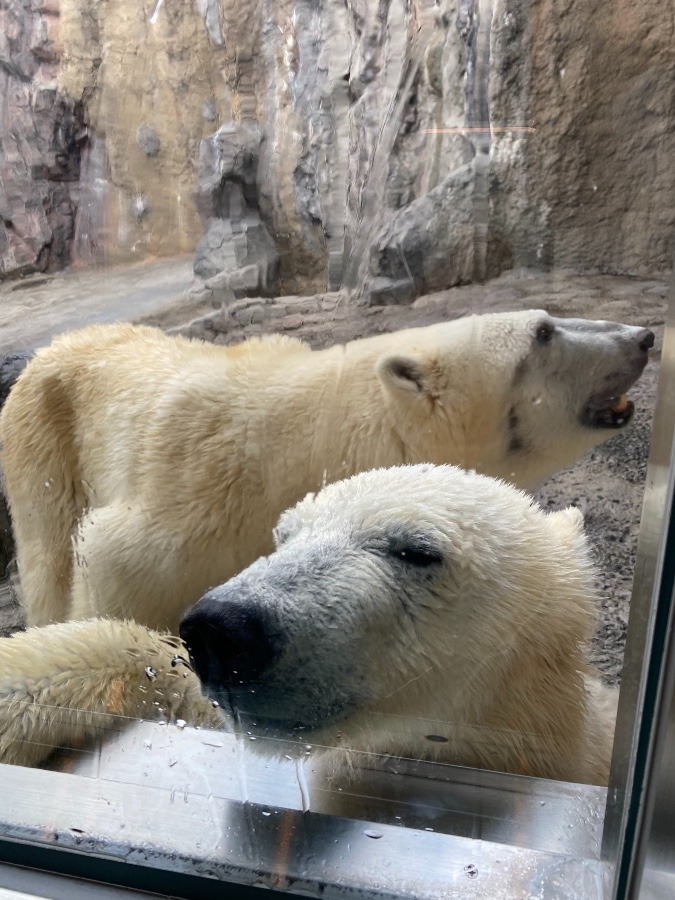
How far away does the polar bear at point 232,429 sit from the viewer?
2.37ft

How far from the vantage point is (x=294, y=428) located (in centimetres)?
80

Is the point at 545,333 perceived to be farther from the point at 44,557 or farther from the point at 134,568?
the point at 44,557

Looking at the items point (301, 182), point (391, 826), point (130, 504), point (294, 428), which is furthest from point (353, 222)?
point (391, 826)

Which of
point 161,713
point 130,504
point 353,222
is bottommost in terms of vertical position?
point 161,713

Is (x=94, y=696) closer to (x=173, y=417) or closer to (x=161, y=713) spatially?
(x=161, y=713)

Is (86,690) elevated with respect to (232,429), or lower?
lower

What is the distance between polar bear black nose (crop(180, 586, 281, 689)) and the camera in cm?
64

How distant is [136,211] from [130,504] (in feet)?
1.09

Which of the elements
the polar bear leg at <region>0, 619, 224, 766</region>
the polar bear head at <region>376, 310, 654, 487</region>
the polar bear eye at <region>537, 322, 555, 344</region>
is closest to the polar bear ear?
the polar bear head at <region>376, 310, 654, 487</region>

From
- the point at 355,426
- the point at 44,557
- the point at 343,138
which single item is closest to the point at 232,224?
the point at 343,138

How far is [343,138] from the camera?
0.70 meters

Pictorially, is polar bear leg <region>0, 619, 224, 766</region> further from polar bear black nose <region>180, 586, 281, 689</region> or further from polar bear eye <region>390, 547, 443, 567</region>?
polar bear eye <region>390, 547, 443, 567</region>

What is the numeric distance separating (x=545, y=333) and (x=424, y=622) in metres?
0.29

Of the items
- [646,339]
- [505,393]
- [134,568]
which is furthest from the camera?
[134,568]
